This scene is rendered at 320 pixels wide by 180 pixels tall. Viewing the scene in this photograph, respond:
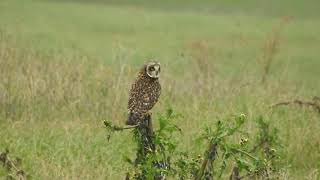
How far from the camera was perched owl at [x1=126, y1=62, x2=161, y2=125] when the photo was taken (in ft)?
12.1

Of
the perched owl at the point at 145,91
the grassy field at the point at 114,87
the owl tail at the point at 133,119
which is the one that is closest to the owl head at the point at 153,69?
the perched owl at the point at 145,91

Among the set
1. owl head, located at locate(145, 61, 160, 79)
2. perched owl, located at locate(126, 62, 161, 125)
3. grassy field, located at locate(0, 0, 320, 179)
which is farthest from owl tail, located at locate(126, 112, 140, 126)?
grassy field, located at locate(0, 0, 320, 179)

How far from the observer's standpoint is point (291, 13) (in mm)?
20141

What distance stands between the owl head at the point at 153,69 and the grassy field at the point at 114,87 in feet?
1.47

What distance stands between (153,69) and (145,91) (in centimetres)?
14

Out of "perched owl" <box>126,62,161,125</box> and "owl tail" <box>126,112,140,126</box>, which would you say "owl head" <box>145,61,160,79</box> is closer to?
"perched owl" <box>126,62,161,125</box>

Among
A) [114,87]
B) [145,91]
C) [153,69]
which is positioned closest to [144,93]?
[145,91]

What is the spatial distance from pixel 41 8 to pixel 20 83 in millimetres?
9881

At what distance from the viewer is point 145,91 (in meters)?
3.73

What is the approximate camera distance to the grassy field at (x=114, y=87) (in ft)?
19.9

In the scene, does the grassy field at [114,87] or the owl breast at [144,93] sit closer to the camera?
the owl breast at [144,93]

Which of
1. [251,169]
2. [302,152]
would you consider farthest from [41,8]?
[251,169]

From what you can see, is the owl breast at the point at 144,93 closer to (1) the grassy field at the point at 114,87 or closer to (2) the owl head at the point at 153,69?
(2) the owl head at the point at 153,69

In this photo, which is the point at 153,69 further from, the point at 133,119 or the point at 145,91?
the point at 133,119
